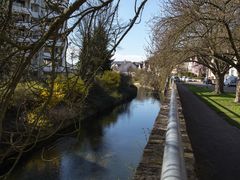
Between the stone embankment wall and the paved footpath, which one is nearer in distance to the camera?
the stone embankment wall

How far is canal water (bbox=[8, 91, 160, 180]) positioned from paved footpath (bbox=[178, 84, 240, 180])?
1908 mm

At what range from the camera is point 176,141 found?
15.1ft

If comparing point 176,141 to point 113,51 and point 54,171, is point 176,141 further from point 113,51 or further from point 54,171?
point 54,171

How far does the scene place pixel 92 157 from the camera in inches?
704

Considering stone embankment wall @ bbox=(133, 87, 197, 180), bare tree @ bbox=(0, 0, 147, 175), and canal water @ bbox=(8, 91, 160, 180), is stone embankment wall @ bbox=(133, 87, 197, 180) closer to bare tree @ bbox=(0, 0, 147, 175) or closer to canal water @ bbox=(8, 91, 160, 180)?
bare tree @ bbox=(0, 0, 147, 175)

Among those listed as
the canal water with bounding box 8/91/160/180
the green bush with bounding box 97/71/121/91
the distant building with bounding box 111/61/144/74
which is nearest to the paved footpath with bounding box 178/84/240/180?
the canal water with bounding box 8/91/160/180

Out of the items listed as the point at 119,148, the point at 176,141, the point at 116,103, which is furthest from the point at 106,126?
the point at 176,141

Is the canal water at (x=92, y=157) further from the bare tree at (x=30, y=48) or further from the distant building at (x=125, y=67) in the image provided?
the distant building at (x=125, y=67)

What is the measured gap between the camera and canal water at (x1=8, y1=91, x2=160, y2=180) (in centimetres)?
1508

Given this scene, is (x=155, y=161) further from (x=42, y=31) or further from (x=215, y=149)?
(x=215, y=149)

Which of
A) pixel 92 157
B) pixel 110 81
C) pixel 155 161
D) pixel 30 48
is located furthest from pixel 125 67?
pixel 30 48

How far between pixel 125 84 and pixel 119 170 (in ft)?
121

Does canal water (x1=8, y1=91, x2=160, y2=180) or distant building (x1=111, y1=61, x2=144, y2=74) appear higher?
distant building (x1=111, y1=61, x2=144, y2=74)

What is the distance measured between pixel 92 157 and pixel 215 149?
782 centimetres
